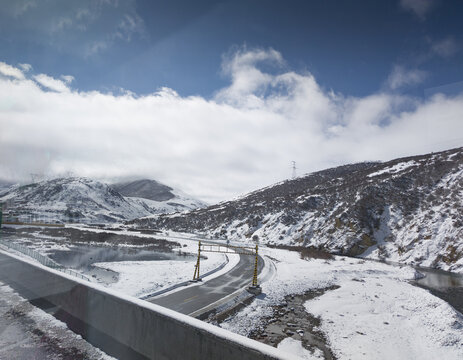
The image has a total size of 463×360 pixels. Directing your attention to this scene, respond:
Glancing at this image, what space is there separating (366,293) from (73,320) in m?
20.4

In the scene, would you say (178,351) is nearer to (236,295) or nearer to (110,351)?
(110,351)

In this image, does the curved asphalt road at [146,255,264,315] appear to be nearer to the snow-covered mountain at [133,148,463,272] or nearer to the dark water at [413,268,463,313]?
the dark water at [413,268,463,313]

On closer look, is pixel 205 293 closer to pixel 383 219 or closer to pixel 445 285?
pixel 445 285

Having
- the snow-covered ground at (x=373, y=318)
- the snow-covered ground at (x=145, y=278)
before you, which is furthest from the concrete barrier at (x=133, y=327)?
the snow-covered ground at (x=145, y=278)

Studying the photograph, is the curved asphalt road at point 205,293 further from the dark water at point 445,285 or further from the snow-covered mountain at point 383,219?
the snow-covered mountain at point 383,219

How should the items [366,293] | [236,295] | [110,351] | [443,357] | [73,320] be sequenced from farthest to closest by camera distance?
[366,293]
[236,295]
[443,357]
[73,320]
[110,351]

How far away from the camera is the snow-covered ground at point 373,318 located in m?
11.7

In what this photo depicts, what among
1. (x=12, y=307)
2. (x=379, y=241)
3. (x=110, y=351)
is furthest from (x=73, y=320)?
(x=379, y=241)

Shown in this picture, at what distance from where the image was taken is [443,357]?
11.4 meters

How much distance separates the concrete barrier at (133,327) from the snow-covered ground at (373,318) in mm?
7801

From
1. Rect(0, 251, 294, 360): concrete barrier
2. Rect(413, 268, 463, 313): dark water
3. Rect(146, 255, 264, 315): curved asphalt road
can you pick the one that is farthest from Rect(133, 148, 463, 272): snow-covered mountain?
Rect(0, 251, 294, 360): concrete barrier

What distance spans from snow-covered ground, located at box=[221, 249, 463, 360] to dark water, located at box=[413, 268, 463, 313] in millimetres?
1306

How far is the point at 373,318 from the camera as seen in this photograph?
15.2 meters

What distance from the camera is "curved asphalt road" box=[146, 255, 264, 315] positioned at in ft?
48.7
